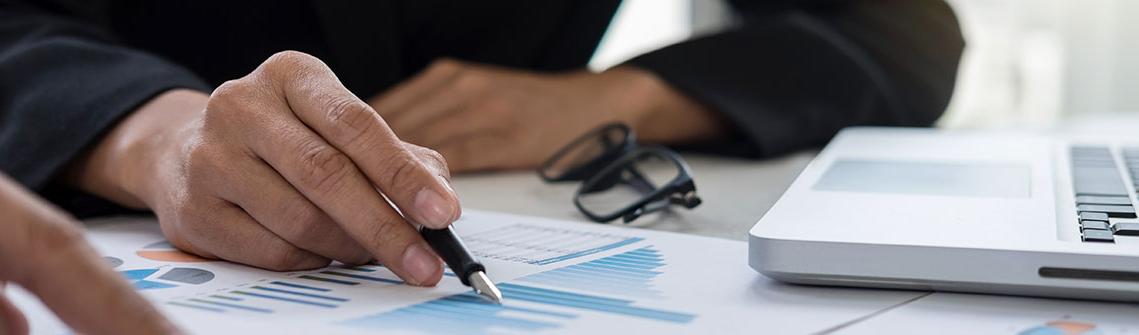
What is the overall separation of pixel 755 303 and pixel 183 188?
0.26m

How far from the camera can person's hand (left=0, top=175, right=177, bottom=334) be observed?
29cm

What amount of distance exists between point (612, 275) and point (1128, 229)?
0.63 ft

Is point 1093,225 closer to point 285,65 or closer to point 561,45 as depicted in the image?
point 285,65

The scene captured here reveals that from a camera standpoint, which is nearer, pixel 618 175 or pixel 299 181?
pixel 299 181

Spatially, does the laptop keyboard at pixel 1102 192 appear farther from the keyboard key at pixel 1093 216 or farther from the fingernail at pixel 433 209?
the fingernail at pixel 433 209

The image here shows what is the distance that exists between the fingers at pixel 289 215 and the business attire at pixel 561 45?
22cm

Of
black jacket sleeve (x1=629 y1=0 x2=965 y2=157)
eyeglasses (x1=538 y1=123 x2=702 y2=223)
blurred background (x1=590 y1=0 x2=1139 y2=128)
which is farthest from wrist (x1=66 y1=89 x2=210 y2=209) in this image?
blurred background (x1=590 y1=0 x2=1139 y2=128)

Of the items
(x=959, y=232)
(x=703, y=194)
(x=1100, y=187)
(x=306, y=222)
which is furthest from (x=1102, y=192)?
(x=306, y=222)

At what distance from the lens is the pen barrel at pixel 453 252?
42 centimetres

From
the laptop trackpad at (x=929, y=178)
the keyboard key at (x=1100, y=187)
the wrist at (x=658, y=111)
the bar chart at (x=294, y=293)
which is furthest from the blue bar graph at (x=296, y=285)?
the wrist at (x=658, y=111)

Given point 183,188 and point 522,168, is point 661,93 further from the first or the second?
point 183,188

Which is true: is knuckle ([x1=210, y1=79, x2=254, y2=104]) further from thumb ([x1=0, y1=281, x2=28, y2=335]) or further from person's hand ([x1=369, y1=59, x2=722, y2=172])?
person's hand ([x1=369, y1=59, x2=722, y2=172])

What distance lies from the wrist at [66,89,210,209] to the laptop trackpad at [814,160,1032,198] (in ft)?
1.02

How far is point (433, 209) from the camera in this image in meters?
0.43
